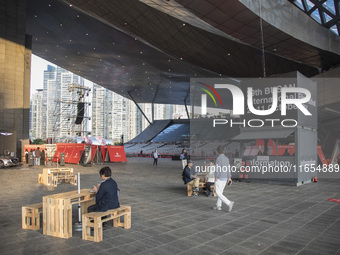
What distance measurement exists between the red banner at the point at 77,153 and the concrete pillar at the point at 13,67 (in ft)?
19.6

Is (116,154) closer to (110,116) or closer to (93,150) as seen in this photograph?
(93,150)

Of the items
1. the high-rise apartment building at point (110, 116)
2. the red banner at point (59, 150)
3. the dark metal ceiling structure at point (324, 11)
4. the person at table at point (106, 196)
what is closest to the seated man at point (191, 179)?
the person at table at point (106, 196)

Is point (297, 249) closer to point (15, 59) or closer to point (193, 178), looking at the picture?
point (193, 178)

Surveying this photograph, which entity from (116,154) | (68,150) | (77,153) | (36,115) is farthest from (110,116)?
(77,153)

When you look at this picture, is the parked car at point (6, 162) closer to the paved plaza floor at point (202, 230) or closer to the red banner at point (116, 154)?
the red banner at point (116, 154)

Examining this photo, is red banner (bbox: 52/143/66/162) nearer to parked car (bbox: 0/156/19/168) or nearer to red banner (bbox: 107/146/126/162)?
red banner (bbox: 107/146/126/162)

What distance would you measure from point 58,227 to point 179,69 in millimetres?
38627

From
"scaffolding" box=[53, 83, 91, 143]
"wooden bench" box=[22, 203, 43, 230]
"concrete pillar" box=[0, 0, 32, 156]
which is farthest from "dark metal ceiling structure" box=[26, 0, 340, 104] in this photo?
"wooden bench" box=[22, 203, 43, 230]

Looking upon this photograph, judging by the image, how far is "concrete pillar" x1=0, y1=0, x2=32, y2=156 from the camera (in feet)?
79.4

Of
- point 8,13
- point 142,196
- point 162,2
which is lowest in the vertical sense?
point 142,196

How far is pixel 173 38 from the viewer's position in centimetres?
2733

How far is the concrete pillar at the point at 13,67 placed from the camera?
24188mm

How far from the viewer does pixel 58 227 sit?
15.9 ft

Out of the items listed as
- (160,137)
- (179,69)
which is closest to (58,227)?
(179,69)
